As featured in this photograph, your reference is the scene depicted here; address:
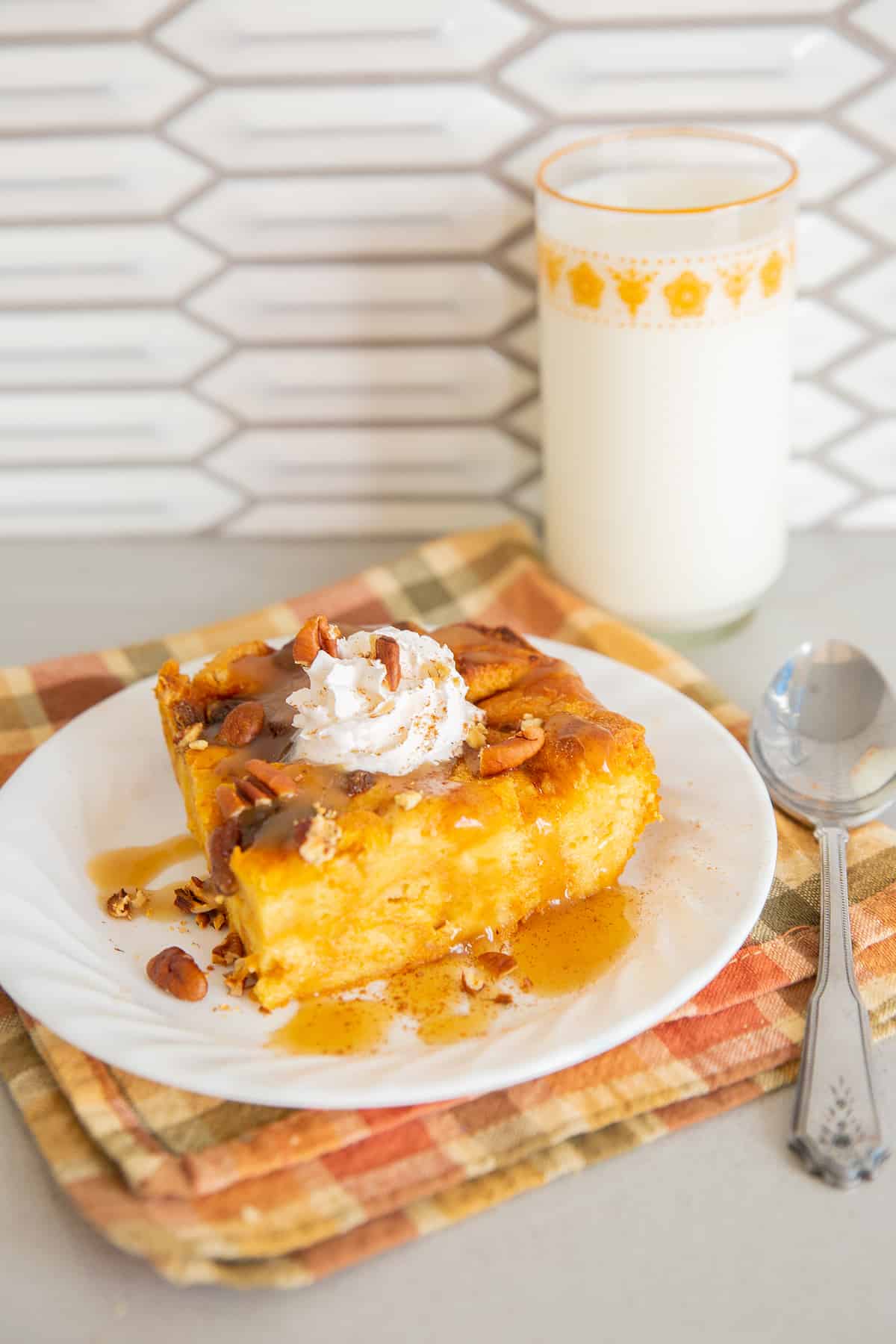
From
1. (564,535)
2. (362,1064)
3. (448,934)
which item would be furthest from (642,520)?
(362,1064)

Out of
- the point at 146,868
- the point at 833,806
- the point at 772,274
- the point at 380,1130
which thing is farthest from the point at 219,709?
the point at 772,274

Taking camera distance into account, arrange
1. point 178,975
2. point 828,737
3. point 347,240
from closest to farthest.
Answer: point 178,975, point 828,737, point 347,240

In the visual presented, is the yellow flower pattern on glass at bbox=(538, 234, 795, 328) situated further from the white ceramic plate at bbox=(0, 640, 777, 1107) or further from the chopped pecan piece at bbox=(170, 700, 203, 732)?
the chopped pecan piece at bbox=(170, 700, 203, 732)

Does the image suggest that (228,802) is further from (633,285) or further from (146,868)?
(633,285)

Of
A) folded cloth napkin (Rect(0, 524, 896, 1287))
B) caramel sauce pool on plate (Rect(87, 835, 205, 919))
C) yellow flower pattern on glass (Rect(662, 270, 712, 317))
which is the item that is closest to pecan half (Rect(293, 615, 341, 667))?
caramel sauce pool on plate (Rect(87, 835, 205, 919))

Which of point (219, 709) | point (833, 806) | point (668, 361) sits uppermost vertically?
point (668, 361)
